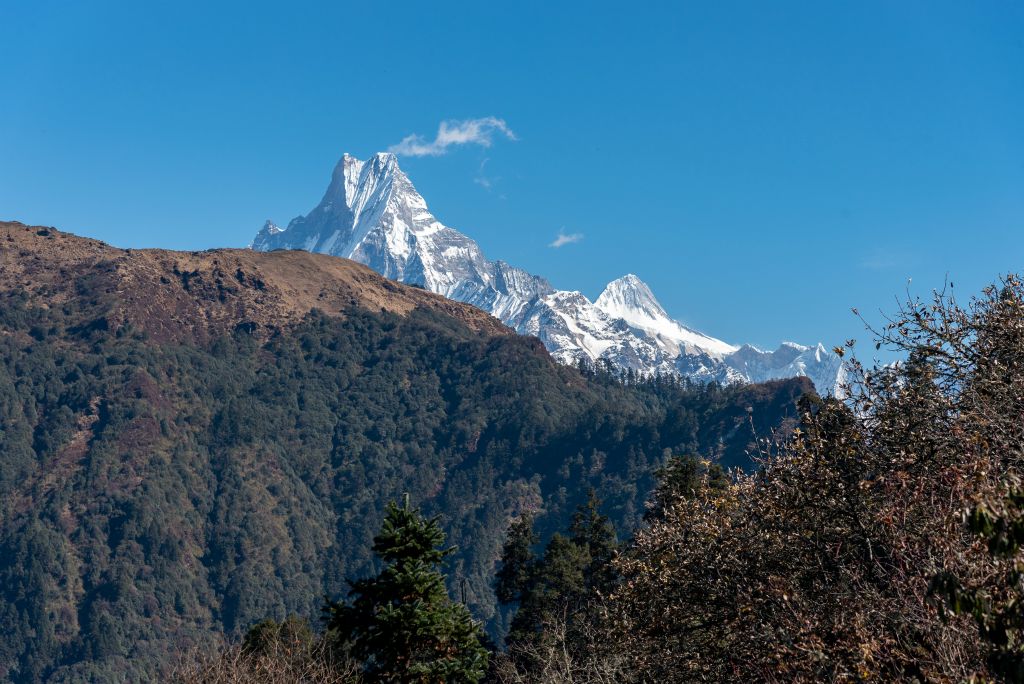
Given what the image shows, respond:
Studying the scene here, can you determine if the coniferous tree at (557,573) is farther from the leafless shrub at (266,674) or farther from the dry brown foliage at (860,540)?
the dry brown foliage at (860,540)

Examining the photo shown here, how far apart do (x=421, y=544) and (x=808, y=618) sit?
42.8 ft

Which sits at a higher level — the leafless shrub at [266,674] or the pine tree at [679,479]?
the pine tree at [679,479]

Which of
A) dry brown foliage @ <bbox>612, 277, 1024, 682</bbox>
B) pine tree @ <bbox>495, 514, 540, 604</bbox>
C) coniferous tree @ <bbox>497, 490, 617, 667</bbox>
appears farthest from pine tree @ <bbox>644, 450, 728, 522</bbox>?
dry brown foliage @ <bbox>612, 277, 1024, 682</bbox>

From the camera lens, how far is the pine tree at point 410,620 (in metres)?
26.3

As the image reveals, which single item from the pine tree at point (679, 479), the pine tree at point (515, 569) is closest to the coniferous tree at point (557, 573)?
the pine tree at point (515, 569)

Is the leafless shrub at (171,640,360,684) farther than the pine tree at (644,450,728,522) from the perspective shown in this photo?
No

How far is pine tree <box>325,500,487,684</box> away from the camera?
26344mm

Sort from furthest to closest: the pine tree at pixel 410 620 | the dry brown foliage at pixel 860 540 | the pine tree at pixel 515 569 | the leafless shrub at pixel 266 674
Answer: the pine tree at pixel 515 569 → the leafless shrub at pixel 266 674 → the pine tree at pixel 410 620 → the dry brown foliage at pixel 860 540

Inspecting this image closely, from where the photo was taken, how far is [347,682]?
3200 cm

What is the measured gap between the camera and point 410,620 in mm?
26312

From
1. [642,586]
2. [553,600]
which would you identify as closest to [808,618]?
[642,586]

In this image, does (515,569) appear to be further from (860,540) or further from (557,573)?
(860,540)

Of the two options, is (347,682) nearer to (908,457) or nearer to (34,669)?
(908,457)

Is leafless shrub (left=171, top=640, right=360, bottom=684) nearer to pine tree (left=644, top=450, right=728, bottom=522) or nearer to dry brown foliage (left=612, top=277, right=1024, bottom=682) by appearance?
dry brown foliage (left=612, top=277, right=1024, bottom=682)
